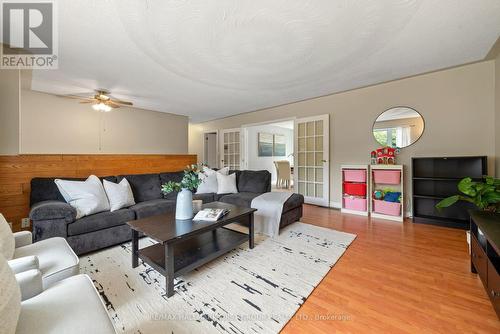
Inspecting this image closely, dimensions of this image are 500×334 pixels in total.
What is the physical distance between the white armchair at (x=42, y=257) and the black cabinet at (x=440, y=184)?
4.29 meters

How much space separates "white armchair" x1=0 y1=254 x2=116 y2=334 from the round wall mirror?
14.1 ft

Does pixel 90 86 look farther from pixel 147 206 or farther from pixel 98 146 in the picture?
pixel 147 206

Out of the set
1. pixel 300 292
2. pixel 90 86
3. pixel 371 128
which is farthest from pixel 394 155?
pixel 90 86

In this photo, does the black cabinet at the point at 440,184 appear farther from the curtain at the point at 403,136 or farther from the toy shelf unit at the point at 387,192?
the curtain at the point at 403,136

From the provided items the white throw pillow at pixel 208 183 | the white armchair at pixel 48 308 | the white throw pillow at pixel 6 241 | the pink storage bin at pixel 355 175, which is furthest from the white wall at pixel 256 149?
the white armchair at pixel 48 308

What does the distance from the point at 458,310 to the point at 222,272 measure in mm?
1783

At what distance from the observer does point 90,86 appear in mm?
3666

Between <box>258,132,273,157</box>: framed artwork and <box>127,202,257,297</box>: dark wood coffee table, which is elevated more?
<box>258,132,273,157</box>: framed artwork

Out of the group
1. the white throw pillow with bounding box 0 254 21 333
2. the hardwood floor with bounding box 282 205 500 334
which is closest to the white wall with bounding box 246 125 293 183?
the hardwood floor with bounding box 282 205 500 334

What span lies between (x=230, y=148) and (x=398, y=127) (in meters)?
4.34

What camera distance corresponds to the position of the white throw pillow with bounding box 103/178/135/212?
2.67 m

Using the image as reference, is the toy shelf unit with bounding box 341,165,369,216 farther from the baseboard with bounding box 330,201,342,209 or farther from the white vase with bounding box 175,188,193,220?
the white vase with bounding box 175,188,193,220

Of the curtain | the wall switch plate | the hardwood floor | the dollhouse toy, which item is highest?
the curtain

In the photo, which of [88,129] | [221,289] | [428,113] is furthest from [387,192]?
[88,129]
